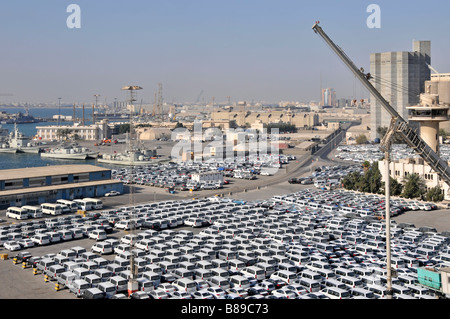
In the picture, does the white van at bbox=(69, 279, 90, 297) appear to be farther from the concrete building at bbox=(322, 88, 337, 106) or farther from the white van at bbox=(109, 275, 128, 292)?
the concrete building at bbox=(322, 88, 337, 106)

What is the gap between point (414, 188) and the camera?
19516 mm

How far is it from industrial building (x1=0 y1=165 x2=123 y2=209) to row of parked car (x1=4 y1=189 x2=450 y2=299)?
142 inches

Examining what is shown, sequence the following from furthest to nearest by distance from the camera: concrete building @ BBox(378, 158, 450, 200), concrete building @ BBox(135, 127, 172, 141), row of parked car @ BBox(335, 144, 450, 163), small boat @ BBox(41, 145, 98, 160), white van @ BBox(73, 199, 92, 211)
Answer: concrete building @ BBox(135, 127, 172, 141) → small boat @ BBox(41, 145, 98, 160) → row of parked car @ BBox(335, 144, 450, 163) → concrete building @ BBox(378, 158, 450, 200) → white van @ BBox(73, 199, 92, 211)

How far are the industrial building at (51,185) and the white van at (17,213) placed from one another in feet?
5.04

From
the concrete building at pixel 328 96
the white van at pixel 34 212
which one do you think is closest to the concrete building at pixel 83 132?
the white van at pixel 34 212

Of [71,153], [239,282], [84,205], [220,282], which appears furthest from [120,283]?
[71,153]

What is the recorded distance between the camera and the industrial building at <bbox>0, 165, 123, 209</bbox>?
1817 cm

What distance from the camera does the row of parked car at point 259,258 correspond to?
30.0ft

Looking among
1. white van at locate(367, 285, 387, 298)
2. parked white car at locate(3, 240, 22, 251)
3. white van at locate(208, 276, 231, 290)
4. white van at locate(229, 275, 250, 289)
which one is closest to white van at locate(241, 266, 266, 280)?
white van at locate(229, 275, 250, 289)

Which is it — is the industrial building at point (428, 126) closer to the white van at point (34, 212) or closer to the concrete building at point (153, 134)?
the white van at point (34, 212)

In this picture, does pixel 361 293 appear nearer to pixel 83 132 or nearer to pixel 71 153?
pixel 71 153

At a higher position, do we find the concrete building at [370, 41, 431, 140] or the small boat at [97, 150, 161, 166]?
the concrete building at [370, 41, 431, 140]

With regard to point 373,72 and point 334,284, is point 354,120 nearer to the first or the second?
point 373,72
